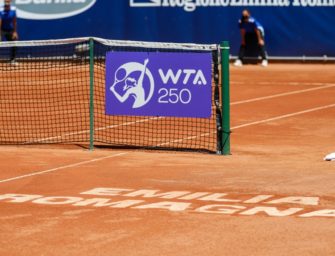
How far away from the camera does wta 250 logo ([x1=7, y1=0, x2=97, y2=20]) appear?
37750mm

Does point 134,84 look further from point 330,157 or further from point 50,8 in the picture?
point 50,8

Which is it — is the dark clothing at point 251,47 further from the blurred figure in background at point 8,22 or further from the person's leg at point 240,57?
the blurred figure in background at point 8,22

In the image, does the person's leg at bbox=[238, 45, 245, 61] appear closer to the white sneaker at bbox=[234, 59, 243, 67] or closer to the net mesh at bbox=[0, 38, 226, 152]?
the white sneaker at bbox=[234, 59, 243, 67]

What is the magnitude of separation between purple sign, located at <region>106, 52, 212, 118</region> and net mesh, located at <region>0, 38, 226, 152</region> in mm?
178

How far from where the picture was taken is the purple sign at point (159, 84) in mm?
16375

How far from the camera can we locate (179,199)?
39.8 feet

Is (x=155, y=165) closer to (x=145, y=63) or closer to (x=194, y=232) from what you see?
(x=145, y=63)

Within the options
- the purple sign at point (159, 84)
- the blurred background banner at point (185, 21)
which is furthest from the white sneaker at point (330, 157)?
the blurred background banner at point (185, 21)

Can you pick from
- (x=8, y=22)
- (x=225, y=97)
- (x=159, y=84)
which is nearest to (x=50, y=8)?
(x=8, y=22)

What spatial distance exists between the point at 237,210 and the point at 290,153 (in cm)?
515

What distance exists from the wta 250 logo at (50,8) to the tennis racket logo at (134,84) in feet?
68.7

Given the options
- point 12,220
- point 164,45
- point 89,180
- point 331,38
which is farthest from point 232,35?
point 12,220

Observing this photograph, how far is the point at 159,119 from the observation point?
21.0 m

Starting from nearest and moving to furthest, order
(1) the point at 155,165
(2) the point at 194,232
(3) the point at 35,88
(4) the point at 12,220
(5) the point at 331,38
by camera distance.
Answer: (2) the point at 194,232, (4) the point at 12,220, (1) the point at 155,165, (3) the point at 35,88, (5) the point at 331,38
